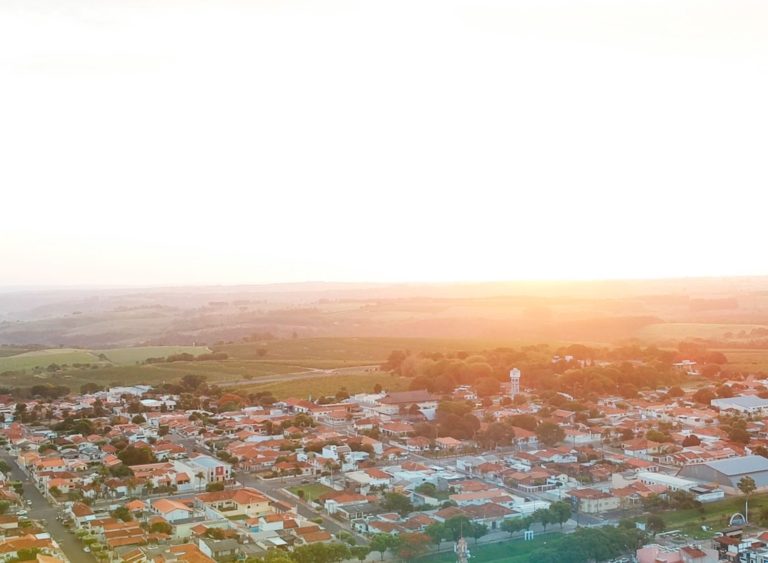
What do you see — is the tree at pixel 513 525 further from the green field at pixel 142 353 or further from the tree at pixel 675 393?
the green field at pixel 142 353

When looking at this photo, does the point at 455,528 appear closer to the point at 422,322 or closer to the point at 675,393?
the point at 675,393

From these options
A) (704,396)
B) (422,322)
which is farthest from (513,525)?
(422,322)

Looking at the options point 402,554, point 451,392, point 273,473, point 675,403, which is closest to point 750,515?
point 402,554

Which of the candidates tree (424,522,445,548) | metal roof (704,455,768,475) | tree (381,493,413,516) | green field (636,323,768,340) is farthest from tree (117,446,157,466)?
green field (636,323,768,340)

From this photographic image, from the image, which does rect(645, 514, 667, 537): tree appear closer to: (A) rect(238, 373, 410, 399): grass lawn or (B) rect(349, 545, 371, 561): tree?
(B) rect(349, 545, 371, 561): tree

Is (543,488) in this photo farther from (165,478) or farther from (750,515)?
(165,478)

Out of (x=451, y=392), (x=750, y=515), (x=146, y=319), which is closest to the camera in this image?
(x=750, y=515)

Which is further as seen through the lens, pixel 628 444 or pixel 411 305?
pixel 411 305
